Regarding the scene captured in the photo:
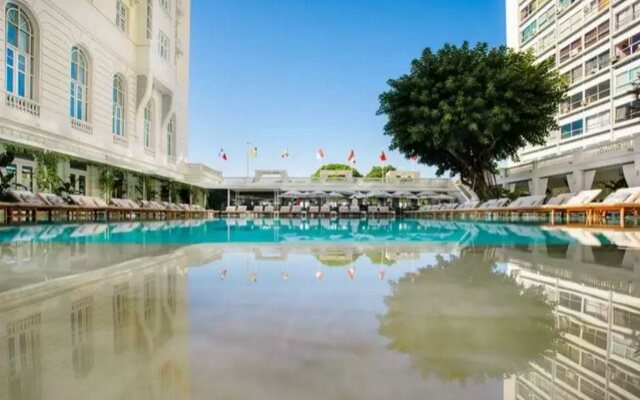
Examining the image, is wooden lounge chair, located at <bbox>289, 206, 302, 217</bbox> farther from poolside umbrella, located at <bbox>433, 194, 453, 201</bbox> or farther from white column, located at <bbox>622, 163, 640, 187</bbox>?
white column, located at <bbox>622, 163, 640, 187</bbox>

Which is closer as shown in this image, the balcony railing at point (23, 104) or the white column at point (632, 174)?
the balcony railing at point (23, 104)

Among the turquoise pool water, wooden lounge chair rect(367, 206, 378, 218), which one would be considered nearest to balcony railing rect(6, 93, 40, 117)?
the turquoise pool water

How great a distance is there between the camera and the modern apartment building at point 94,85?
16.3 m

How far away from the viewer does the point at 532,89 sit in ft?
70.9

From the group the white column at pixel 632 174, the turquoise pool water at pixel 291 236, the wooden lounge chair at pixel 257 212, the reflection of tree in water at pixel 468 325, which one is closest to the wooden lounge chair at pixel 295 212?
the wooden lounge chair at pixel 257 212

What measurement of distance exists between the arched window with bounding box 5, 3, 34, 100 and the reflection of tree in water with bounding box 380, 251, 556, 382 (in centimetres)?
1716

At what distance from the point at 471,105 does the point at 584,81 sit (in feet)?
78.6

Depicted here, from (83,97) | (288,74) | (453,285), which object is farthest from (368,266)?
(288,74)

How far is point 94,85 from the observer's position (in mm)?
21062

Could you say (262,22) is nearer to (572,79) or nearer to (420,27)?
(420,27)

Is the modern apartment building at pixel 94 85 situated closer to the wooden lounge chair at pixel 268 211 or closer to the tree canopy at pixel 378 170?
the wooden lounge chair at pixel 268 211

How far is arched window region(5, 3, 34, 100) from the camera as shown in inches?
612

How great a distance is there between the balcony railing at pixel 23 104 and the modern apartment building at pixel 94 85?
36 millimetres

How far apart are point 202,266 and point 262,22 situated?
2992cm
